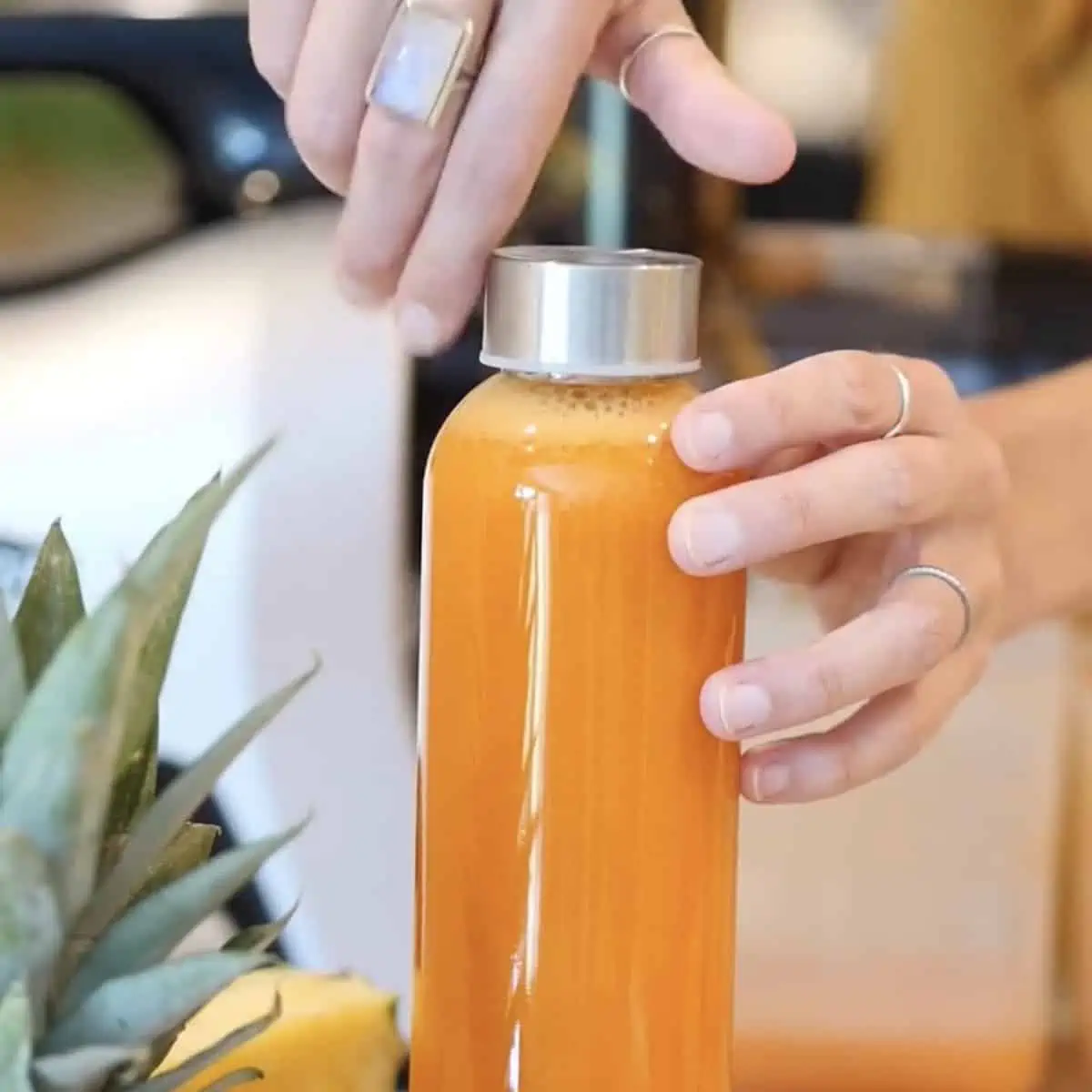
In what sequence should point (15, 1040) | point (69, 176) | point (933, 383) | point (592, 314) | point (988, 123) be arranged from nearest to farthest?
1. point (15, 1040)
2. point (592, 314)
3. point (933, 383)
4. point (69, 176)
5. point (988, 123)

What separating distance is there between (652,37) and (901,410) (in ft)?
0.50

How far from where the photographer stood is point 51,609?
1.31 feet

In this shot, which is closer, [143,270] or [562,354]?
[562,354]

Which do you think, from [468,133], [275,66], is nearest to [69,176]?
[275,66]

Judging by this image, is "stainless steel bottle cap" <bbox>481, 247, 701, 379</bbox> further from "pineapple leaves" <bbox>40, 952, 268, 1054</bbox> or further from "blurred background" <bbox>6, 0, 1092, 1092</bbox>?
"blurred background" <bbox>6, 0, 1092, 1092</bbox>

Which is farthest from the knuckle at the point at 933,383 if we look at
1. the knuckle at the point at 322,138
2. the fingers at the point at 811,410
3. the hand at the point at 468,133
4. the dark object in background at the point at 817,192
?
the dark object in background at the point at 817,192

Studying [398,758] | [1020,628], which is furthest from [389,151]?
[398,758]

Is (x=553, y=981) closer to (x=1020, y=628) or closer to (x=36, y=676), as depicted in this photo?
(x=36, y=676)

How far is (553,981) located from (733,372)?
2.74 ft

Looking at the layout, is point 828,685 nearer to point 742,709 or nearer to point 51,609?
point 742,709

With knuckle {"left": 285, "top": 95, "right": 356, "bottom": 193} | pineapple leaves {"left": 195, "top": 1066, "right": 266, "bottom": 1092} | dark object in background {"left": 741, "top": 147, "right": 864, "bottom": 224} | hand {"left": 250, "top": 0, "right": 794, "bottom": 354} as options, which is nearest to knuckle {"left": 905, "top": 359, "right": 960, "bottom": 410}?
hand {"left": 250, "top": 0, "right": 794, "bottom": 354}

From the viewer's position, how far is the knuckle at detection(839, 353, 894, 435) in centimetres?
48

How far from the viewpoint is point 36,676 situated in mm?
387

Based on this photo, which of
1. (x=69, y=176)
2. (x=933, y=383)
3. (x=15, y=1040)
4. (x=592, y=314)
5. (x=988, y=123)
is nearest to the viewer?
(x=15, y=1040)
